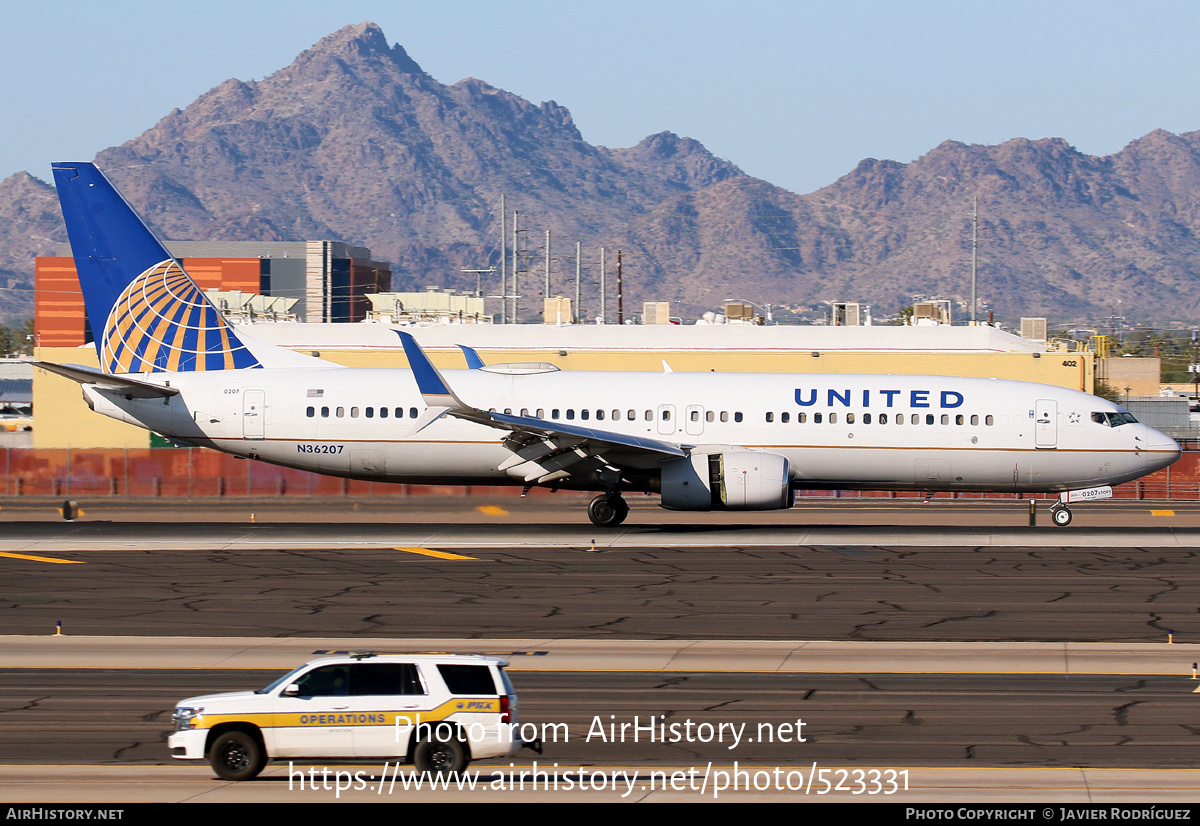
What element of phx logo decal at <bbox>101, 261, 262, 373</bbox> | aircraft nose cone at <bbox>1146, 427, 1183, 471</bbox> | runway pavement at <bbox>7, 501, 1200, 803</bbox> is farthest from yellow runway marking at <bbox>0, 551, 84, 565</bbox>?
aircraft nose cone at <bbox>1146, 427, 1183, 471</bbox>

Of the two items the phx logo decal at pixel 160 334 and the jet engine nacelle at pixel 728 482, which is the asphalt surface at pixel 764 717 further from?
the phx logo decal at pixel 160 334

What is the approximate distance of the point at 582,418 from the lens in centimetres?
3475

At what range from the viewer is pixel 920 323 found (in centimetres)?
6256

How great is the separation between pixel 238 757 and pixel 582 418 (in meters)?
22.8

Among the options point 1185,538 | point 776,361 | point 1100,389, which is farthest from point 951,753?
point 1100,389

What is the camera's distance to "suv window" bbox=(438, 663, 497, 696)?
1250cm

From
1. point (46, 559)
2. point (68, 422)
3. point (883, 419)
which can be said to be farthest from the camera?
point (68, 422)

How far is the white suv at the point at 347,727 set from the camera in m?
12.3

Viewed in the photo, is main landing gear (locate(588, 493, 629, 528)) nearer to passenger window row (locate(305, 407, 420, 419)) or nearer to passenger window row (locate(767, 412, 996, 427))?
passenger window row (locate(767, 412, 996, 427))

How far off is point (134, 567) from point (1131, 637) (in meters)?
19.7

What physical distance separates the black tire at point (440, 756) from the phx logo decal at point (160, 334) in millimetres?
25730

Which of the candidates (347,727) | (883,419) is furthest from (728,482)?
(347,727)

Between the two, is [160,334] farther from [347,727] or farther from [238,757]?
[347,727]

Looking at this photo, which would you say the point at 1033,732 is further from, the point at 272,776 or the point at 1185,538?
the point at 1185,538
